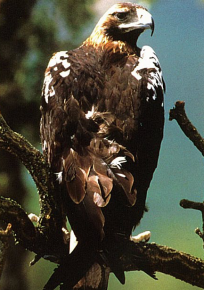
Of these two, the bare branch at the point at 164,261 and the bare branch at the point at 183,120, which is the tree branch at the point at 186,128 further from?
the bare branch at the point at 164,261

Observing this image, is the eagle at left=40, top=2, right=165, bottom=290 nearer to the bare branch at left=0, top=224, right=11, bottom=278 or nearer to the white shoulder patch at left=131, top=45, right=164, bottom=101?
the white shoulder patch at left=131, top=45, right=164, bottom=101

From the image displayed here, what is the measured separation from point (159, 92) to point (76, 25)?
3.50ft

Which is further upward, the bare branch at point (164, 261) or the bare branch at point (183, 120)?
the bare branch at point (183, 120)

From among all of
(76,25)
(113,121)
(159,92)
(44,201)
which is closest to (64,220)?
(44,201)

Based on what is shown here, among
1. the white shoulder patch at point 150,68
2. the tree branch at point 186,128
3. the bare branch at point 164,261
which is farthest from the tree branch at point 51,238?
the white shoulder patch at point 150,68

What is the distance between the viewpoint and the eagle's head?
9.77ft

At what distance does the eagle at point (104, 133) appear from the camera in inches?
83.8

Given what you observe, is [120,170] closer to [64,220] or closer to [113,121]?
[113,121]

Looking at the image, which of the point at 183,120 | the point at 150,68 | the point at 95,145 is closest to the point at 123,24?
the point at 150,68

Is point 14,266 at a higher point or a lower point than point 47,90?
lower

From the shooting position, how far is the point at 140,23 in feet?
9.77

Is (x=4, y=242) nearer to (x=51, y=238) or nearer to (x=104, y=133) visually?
(x=51, y=238)

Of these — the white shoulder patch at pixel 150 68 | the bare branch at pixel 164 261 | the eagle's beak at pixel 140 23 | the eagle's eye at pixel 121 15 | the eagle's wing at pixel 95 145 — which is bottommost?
the bare branch at pixel 164 261

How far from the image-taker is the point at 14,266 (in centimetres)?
318
